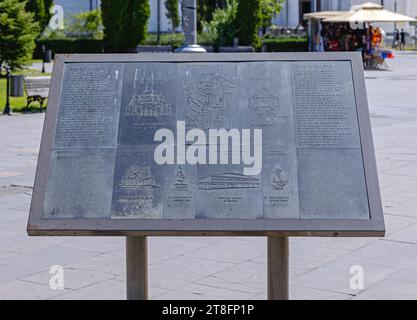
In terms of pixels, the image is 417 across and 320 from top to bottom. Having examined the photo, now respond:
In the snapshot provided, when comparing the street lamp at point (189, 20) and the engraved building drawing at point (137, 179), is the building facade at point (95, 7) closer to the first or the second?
the street lamp at point (189, 20)

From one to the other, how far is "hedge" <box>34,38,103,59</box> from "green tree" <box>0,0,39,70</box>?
15.7 metres

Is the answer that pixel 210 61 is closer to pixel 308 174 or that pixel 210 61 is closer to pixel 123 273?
pixel 308 174

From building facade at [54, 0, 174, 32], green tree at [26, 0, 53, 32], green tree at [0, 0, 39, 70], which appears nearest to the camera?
green tree at [0, 0, 39, 70]

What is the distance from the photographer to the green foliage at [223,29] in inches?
1671

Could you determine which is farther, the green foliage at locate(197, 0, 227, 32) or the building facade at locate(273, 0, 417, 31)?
the building facade at locate(273, 0, 417, 31)

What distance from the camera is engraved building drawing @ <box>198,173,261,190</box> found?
5.45 metres

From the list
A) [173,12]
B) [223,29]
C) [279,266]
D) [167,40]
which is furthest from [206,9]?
[279,266]

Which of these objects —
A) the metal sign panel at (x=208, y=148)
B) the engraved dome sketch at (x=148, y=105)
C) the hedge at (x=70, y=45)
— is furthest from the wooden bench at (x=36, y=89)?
the hedge at (x=70, y=45)

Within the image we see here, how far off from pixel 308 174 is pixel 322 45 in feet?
120

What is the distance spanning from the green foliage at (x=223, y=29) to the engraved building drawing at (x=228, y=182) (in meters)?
37.1

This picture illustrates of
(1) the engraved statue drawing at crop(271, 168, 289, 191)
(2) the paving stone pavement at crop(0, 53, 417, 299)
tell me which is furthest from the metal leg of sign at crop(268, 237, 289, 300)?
(2) the paving stone pavement at crop(0, 53, 417, 299)

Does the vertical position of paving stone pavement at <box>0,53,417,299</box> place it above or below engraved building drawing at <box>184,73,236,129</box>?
below

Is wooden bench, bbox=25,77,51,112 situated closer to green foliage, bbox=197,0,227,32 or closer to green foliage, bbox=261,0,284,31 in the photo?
green foliage, bbox=261,0,284,31

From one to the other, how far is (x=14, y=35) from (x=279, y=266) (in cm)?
2384
